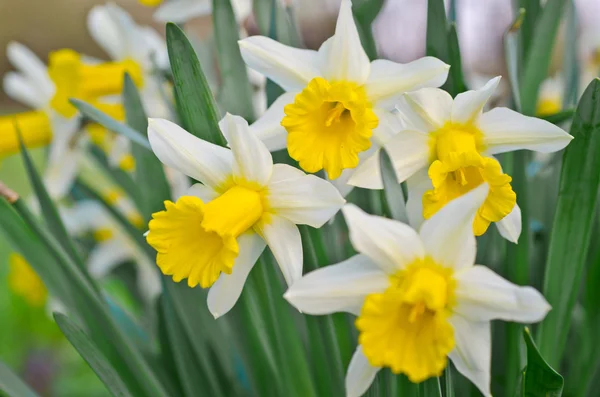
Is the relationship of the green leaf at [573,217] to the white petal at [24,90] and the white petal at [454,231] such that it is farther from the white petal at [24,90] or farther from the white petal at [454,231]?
the white petal at [24,90]

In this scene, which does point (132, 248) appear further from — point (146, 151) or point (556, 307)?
point (556, 307)

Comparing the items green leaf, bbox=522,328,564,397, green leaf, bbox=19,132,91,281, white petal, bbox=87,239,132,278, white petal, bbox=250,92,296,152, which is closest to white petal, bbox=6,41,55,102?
white petal, bbox=87,239,132,278

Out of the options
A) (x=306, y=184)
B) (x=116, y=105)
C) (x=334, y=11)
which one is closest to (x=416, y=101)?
(x=306, y=184)

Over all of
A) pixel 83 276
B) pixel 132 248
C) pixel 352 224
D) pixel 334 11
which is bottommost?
pixel 334 11

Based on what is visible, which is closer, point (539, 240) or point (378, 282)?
point (378, 282)

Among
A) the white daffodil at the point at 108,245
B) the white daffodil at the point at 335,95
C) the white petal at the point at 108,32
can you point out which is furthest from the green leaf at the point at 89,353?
the white petal at the point at 108,32

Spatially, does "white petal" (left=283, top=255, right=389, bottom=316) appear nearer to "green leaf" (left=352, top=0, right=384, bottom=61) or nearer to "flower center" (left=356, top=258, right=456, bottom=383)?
"flower center" (left=356, top=258, right=456, bottom=383)

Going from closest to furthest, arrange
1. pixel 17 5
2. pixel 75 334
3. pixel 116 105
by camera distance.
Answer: pixel 75 334 < pixel 116 105 < pixel 17 5

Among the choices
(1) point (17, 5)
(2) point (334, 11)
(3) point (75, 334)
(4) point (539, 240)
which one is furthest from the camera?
(1) point (17, 5)
